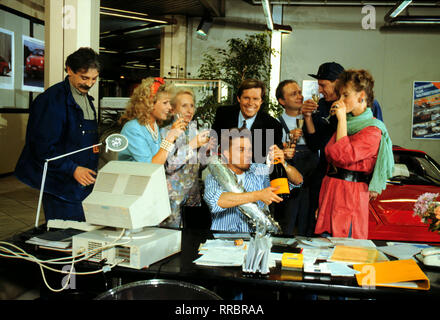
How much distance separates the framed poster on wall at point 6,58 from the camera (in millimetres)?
6527

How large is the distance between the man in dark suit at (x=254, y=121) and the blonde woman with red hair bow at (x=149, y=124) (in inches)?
18.3

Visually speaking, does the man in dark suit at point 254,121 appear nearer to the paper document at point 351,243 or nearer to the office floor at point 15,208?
the paper document at point 351,243

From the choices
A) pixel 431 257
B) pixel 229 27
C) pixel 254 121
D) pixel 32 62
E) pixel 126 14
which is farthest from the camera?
pixel 229 27

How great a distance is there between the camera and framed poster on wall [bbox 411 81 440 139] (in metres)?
7.46

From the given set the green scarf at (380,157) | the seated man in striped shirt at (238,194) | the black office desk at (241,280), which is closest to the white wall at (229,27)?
the seated man in striped shirt at (238,194)

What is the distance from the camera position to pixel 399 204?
3.16 meters

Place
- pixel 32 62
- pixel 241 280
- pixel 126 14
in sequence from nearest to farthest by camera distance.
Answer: pixel 241 280, pixel 126 14, pixel 32 62

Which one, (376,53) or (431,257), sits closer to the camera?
(431,257)

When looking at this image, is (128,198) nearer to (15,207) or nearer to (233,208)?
(233,208)

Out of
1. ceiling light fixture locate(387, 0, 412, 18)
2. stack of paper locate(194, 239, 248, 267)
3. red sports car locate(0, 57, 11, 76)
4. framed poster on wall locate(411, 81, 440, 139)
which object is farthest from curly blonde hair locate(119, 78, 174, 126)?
framed poster on wall locate(411, 81, 440, 139)

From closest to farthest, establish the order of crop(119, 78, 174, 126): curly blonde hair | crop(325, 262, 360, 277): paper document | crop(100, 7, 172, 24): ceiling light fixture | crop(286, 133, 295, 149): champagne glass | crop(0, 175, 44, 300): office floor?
1. crop(325, 262, 360, 277): paper document
2. crop(119, 78, 174, 126): curly blonde hair
3. crop(286, 133, 295, 149): champagne glass
4. crop(0, 175, 44, 300): office floor
5. crop(100, 7, 172, 24): ceiling light fixture

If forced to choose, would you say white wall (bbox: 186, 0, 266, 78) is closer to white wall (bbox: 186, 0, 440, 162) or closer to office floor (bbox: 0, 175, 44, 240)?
white wall (bbox: 186, 0, 440, 162)

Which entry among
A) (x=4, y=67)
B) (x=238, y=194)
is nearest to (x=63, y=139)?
(x=238, y=194)

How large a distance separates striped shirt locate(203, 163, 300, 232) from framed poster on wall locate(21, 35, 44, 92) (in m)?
6.08
